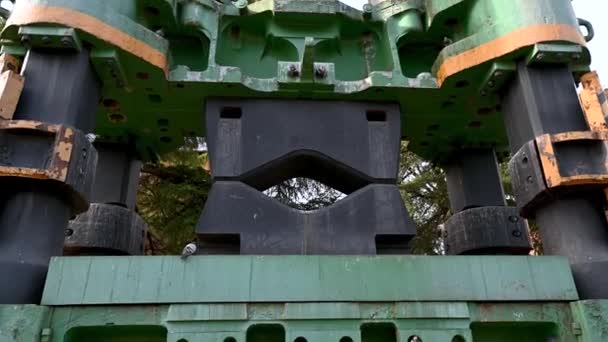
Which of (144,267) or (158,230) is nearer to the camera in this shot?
(144,267)

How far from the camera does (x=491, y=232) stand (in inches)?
362

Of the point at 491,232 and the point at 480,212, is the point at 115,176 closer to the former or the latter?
the point at 480,212

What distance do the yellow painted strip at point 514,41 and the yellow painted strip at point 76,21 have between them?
4.62 m

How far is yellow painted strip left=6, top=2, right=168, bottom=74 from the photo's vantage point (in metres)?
6.63

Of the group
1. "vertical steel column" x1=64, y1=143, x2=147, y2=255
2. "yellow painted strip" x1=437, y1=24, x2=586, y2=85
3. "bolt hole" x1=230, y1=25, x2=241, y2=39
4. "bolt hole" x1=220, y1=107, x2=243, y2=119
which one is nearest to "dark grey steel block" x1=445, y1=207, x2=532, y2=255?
"yellow painted strip" x1=437, y1=24, x2=586, y2=85

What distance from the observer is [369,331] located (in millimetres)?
5863

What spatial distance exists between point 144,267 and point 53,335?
1.11 metres

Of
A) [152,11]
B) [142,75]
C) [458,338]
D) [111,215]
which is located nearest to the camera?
[458,338]

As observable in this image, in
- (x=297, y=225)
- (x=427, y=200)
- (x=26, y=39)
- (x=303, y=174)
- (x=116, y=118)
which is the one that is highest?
(x=427, y=200)

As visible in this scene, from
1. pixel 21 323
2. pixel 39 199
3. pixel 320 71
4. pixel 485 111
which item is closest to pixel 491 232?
pixel 485 111

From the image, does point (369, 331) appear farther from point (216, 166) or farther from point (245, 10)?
point (245, 10)

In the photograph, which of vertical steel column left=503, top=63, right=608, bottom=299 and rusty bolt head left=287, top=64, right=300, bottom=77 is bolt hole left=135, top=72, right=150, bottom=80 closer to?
rusty bolt head left=287, top=64, right=300, bottom=77

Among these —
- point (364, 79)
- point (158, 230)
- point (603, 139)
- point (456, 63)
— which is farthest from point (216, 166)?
point (158, 230)

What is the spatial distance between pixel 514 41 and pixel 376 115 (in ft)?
7.43
